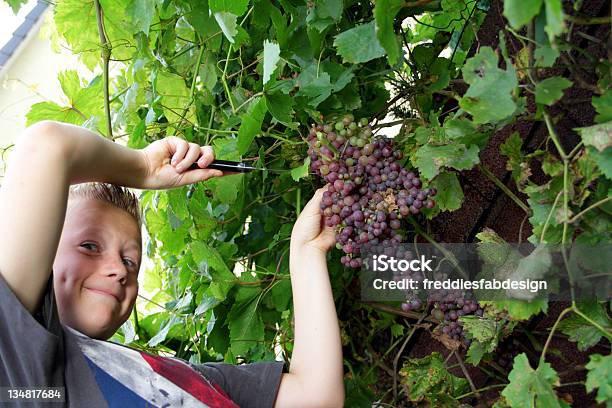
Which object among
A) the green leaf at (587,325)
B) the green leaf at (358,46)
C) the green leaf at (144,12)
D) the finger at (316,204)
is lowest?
the green leaf at (587,325)

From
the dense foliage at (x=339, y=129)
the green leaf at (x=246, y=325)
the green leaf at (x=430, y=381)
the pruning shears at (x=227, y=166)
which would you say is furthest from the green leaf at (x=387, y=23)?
the green leaf at (x=246, y=325)

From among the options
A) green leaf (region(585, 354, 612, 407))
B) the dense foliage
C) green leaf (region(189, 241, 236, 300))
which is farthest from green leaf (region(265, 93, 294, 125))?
green leaf (region(585, 354, 612, 407))

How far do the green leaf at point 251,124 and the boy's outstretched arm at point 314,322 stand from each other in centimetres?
13

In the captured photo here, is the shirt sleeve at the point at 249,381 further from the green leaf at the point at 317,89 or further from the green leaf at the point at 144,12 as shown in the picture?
the green leaf at the point at 144,12

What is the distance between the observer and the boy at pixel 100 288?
925mm

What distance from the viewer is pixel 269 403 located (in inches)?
47.9

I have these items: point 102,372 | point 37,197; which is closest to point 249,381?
point 102,372

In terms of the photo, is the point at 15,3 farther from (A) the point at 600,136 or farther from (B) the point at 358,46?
(A) the point at 600,136

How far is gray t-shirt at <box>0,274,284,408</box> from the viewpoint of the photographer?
3.06ft

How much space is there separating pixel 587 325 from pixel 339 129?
413 millimetres

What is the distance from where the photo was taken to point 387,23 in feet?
3.03

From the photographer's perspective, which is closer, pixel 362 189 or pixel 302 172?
pixel 362 189

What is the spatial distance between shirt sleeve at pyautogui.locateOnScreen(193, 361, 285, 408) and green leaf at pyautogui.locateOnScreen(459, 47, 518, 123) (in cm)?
61

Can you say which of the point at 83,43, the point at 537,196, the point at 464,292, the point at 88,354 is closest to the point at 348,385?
the point at 464,292
